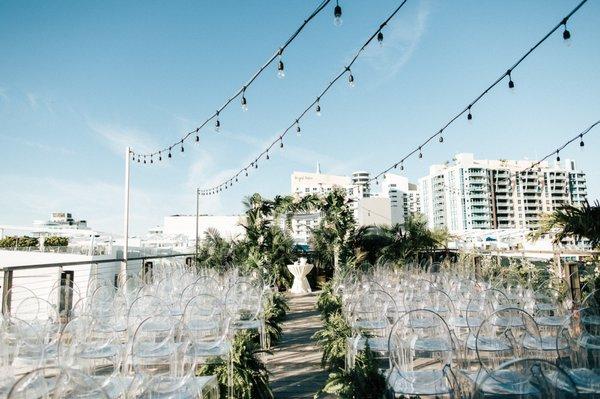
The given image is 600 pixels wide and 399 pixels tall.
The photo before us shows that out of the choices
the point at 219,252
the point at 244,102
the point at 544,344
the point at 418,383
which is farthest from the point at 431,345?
the point at 219,252

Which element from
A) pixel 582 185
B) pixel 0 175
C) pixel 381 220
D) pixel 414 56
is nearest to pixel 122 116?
pixel 414 56

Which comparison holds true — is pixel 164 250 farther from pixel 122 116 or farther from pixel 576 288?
pixel 576 288

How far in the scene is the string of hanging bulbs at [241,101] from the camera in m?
3.38

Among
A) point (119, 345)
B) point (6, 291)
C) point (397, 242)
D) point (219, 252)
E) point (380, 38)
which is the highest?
point (380, 38)

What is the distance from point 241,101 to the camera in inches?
213

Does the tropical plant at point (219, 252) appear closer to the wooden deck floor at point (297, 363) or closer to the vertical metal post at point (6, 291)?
the wooden deck floor at point (297, 363)

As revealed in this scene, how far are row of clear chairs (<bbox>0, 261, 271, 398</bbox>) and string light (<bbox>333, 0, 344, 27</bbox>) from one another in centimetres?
274

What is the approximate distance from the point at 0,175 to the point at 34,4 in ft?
92.7

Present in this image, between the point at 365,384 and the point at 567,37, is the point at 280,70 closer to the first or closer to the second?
the point at 567,37

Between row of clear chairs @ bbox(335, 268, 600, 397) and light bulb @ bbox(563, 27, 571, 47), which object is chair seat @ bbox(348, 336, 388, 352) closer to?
row of clear chairs @ bbox(335, 268, 600, 397)

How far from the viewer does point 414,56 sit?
430 inches

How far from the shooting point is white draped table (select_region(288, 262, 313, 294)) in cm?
1289

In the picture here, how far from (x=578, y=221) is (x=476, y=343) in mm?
5212

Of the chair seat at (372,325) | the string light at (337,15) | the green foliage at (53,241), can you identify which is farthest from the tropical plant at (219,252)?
the green foliage at (53,241)
